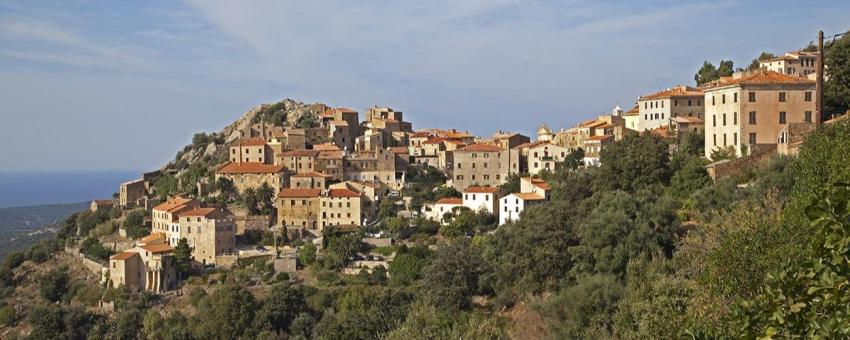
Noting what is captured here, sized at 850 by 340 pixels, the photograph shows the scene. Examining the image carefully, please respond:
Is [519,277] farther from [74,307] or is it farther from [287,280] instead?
[74,307]

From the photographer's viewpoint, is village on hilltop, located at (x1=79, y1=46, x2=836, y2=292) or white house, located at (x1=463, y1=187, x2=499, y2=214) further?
white house, located at (x1=463, y1=187, x2=499, y2=214)

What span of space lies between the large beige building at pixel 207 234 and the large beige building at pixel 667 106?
26512mm

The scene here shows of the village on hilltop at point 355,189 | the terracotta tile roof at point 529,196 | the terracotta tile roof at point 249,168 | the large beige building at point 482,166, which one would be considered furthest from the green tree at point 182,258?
the terracotta tile roof at point 529,196

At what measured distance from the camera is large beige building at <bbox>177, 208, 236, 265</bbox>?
182 feet

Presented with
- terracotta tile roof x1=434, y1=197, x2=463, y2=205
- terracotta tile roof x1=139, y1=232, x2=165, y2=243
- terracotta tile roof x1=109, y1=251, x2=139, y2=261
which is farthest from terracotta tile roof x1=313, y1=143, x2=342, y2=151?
terracotta tile roof x1=109, y1=251, x2=139, y2=261

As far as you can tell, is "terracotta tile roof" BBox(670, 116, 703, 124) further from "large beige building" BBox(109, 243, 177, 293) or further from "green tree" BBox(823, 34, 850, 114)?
"large beige building" BBox(109, 243, 177, 293)

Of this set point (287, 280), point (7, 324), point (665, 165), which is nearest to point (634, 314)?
point (665, 165)

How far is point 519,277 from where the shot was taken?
38594 millimetres

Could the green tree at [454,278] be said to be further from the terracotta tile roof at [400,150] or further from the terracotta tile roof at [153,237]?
the terracotta tile roof at [400,150]

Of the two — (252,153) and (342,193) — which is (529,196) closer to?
(342,193)

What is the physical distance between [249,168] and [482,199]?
18.6 meters

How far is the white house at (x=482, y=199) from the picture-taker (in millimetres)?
56781

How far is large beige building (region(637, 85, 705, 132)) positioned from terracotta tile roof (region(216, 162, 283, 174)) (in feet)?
82.2

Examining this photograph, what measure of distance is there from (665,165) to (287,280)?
22549mm
